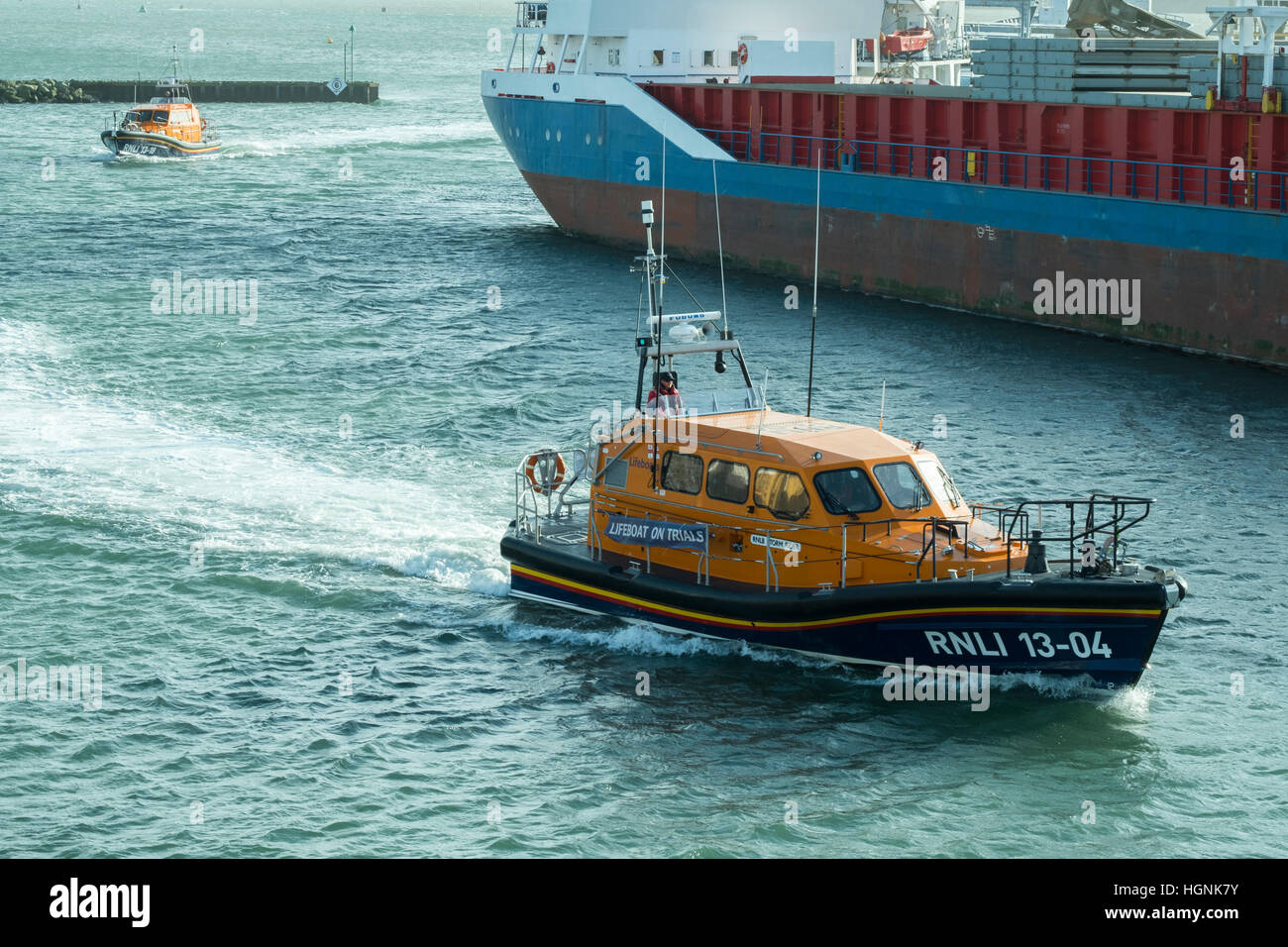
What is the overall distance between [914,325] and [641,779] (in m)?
26.9

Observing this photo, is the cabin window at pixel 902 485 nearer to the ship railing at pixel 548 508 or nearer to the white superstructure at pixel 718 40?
the ship railing at pixel 548 508

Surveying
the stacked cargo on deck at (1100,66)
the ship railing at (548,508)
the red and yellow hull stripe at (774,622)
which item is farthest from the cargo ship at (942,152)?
the red and yellow hull stripe at (774,622)

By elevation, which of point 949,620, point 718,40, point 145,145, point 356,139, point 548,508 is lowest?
point 949,620

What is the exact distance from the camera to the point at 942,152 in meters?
46.6

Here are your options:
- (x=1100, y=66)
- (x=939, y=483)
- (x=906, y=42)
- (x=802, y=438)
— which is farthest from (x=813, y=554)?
(x=906, y=42)

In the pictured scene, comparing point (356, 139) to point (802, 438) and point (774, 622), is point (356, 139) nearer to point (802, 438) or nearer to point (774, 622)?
point (802, 438)

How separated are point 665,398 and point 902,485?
11.1 feet

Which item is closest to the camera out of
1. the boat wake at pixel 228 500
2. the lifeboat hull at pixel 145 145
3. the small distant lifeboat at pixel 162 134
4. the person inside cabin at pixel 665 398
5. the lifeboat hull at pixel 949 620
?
the lifeboat hull at pixel 949 620

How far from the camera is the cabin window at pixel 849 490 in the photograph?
19.4m

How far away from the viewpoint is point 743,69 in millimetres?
58188

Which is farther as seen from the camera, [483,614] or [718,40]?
[718,40]

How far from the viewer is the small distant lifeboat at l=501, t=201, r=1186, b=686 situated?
59.6 feet

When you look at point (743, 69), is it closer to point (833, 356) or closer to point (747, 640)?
point (833, 356)

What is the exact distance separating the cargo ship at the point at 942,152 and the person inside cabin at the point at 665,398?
1297 centimetres
